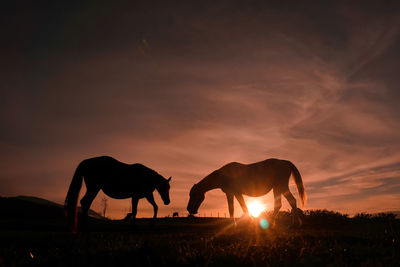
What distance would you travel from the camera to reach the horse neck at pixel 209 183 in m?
19.1

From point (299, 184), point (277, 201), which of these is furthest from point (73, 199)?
point (299, 184)

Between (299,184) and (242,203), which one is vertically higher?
(299,184)

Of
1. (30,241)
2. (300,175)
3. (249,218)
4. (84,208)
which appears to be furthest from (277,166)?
(30,241)

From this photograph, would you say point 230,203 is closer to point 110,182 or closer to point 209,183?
point 209,183

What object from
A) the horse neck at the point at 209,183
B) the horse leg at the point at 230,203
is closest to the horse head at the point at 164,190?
the horse neck at the point at 209,183

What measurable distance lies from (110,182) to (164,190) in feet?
16.0

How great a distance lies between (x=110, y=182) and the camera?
1470 cm

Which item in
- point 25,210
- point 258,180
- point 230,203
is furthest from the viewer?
point 25,210

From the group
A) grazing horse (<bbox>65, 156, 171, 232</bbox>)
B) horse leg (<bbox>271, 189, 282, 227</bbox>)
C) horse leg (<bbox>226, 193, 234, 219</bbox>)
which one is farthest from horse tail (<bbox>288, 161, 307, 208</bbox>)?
grazing horse (<bbox>65, 156, 171, 232</bbox>)

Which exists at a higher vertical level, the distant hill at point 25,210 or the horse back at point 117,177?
the horse back at point 117,177

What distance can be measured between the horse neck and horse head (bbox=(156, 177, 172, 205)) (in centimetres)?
221

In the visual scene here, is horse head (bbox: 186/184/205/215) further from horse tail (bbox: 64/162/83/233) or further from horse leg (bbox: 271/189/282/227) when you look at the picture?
horse tail (bbox: 64/162/83/233)

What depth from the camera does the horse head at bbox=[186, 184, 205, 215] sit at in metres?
20.0

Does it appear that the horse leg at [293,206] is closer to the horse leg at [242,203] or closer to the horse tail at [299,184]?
the horse tail at [299,184]
